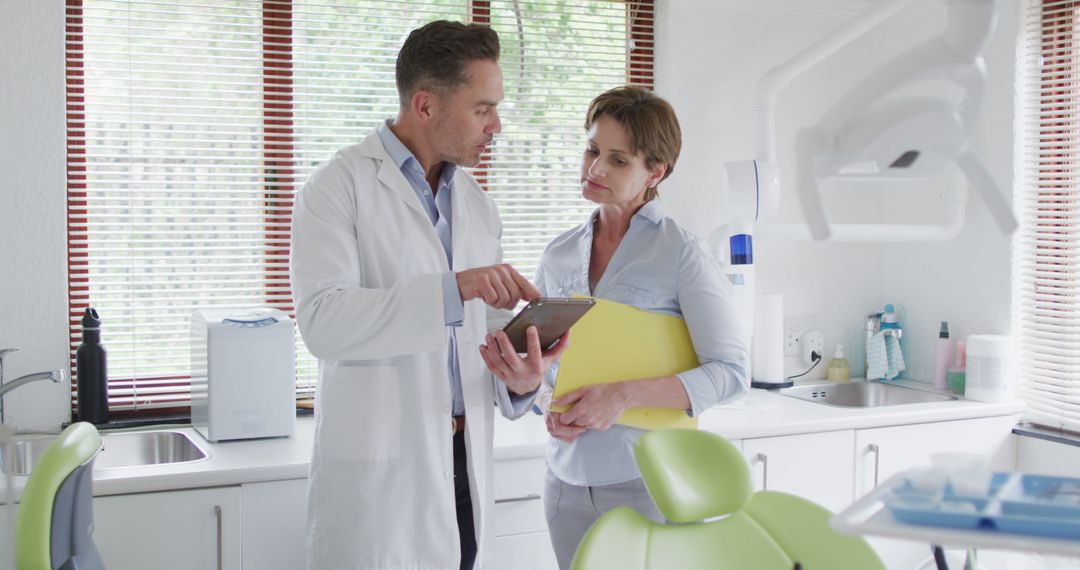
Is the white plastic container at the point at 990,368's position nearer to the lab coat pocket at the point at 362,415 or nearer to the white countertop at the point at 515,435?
the white countertop at the point at 515,435

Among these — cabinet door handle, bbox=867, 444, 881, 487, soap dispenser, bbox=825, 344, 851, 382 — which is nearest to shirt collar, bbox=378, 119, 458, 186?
cabinet door handle, bbox=867, 444, 881, 487

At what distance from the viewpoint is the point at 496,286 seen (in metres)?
1.60

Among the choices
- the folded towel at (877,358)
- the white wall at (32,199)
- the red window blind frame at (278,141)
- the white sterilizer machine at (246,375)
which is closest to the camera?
the white sterilizer machine at (246,375)

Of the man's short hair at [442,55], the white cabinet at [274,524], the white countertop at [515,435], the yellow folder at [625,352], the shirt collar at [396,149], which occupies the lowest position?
the white cabinet at [274,524]

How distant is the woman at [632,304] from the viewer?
6.14ft

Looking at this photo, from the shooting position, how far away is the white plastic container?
2.98 metres

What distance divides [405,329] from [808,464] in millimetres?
1579

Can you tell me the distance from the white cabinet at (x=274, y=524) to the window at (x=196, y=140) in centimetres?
71

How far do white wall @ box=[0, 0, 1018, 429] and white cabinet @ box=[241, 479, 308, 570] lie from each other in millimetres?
788

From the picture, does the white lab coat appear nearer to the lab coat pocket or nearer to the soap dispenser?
the lab coat pocket

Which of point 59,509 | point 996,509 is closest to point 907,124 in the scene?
point 996,509

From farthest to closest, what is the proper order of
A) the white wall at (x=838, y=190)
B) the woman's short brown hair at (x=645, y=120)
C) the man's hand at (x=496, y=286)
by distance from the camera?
the white wall at (x=838, y=190) → the woman's short brown hair at (x=645, y=120) → the man's hand at (x=496, y=286)

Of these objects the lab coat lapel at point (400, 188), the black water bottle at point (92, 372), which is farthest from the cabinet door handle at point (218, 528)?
the lab coat lapel at point (400, 188)

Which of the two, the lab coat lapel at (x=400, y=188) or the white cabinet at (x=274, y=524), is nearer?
the lab coat lapel at (x=400, y=188)
